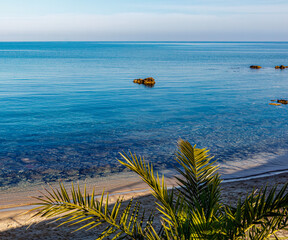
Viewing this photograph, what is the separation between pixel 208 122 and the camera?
22047 mm

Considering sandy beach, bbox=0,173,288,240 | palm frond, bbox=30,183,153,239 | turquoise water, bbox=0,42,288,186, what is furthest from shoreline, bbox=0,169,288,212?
palm frond, bbox=30,183,153,239

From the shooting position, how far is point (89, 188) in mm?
11078

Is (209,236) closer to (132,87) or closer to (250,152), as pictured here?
(250,152)

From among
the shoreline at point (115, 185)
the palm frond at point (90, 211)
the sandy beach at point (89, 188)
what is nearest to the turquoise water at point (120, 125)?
the shoreline at point (115, 185)

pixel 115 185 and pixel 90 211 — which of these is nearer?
pixel 90 211

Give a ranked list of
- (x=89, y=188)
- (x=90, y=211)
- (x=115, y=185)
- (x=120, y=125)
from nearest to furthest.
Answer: (x=90, y=211) < (x=89, y=188) < (x=115, y=185) < (x=120, y=125)

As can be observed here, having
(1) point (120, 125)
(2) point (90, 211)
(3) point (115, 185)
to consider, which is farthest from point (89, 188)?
(1) point (120, 125)

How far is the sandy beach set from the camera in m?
7.11

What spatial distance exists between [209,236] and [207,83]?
37.4 metres

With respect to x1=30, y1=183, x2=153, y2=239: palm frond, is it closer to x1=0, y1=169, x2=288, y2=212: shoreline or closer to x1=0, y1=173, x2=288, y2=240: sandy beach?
x1=0, y1=173, x2=288, y2=240: sandy beach

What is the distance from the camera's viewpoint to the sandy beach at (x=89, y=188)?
7105 mm

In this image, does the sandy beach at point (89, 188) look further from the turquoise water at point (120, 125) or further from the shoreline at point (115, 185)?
the turquoise water at point (120, 125)

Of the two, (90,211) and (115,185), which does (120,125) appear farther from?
(90,211)

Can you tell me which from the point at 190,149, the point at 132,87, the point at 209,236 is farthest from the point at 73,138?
the point at 132,87
